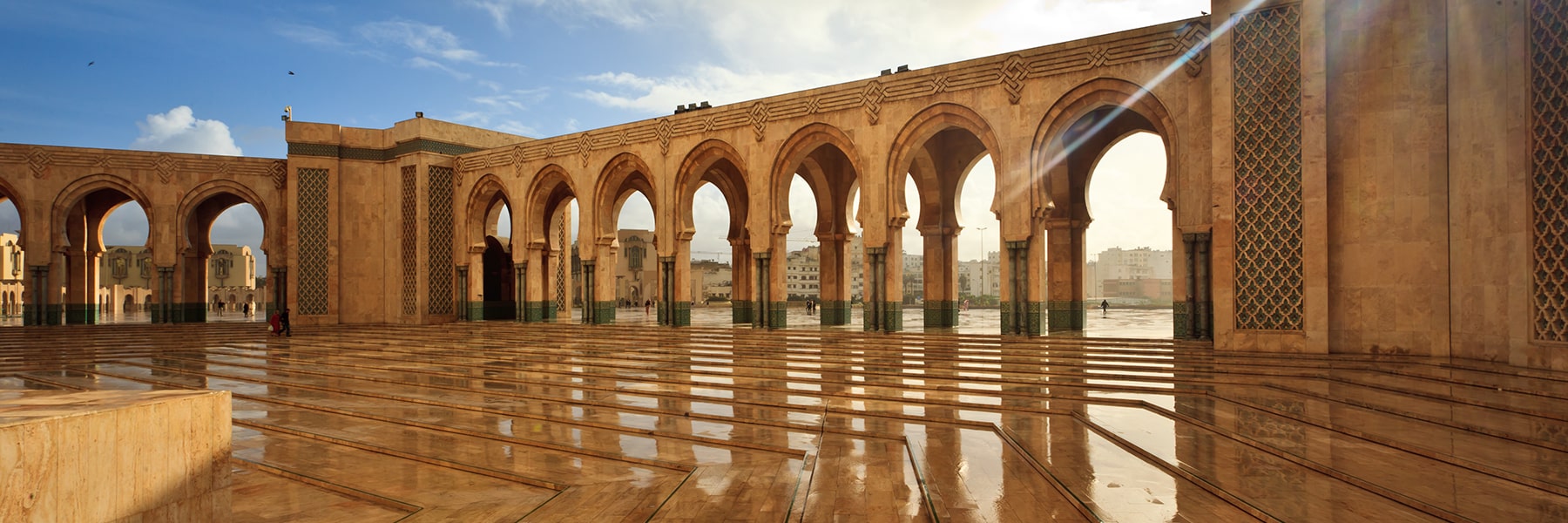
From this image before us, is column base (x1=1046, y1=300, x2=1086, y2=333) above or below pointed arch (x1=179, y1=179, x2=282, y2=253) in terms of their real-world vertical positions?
below

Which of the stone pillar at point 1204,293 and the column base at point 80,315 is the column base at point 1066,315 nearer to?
the stone pillar at point 1204,293

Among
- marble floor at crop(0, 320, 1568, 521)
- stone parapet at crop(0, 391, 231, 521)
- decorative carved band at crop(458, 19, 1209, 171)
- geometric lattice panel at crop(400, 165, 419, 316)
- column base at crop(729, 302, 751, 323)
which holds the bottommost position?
marble floor at crop(0, 320, 1568, 521)

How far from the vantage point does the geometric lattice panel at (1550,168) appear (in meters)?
6.93

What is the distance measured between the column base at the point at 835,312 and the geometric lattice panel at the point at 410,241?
9504 millimetres

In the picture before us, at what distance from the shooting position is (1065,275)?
13.7 m

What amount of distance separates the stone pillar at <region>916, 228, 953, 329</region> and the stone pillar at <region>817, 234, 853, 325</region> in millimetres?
1583

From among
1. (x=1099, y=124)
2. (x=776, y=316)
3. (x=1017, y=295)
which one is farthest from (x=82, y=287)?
(x=1099, y=124)

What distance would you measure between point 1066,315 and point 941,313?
2045 mm

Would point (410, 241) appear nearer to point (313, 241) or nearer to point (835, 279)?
point (313, 241)

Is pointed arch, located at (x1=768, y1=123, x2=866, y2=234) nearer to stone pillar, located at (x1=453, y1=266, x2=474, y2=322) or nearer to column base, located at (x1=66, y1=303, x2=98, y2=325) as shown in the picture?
stone pillar, located at (x1=453, y1=266, x2=474, y2=322)

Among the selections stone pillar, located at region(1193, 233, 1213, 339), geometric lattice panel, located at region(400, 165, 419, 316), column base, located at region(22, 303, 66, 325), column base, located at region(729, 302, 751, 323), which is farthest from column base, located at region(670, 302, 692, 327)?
column base, located at region(22, 303, 66, 325)

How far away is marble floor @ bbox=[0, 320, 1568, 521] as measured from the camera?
10.3 ft

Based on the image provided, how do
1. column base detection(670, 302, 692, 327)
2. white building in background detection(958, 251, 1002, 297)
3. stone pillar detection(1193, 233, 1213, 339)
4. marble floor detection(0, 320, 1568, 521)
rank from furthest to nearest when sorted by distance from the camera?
white building in background detection(958, 251, 1002, 297), column base detection(670, 302, 692, 327), stone pillar detection(1193, 233, 1213, 339), marble floor detection(0, 320, 1568, 521)

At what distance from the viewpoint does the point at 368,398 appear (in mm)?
6473
